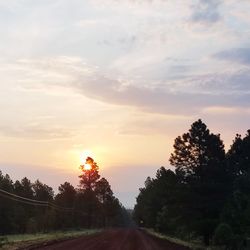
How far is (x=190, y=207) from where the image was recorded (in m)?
65.6

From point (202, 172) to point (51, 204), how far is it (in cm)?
6891

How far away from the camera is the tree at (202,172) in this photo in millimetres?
64188

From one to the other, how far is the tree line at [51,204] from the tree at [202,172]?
50759mm

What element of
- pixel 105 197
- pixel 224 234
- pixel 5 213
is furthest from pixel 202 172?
pixel 105 197

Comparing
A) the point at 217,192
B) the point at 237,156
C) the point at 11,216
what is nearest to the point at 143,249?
the point at 217,192

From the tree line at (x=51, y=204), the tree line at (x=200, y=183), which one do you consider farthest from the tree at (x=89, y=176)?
the tree line at (x=200, y=183)

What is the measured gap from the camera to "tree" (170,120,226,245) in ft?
211

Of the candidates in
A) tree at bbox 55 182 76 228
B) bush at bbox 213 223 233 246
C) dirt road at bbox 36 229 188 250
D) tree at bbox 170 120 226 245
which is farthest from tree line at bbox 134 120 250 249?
tree at bbox 55 182 76 228

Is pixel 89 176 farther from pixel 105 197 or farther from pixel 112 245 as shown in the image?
pixel 112 245

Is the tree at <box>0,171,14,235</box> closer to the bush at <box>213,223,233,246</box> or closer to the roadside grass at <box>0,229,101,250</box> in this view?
the roadside grass at <box>0,229,101,250</box>

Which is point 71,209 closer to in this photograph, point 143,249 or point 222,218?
point 222,218

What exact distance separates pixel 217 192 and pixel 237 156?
2601 cm

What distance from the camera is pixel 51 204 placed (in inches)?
5089

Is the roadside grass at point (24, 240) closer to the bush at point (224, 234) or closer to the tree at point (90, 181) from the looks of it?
the bush at point (224, 234)
